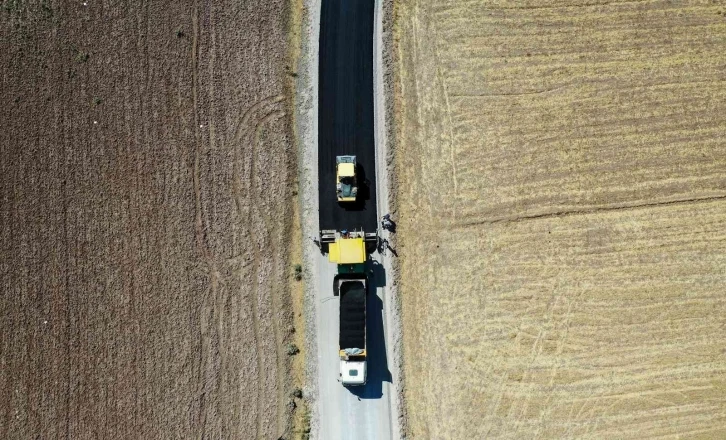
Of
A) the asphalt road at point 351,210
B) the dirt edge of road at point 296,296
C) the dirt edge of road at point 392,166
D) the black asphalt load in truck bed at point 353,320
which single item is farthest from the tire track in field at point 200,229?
the dirt edge of road at point 392,166

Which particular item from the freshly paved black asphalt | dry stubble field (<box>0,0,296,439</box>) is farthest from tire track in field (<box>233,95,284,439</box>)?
the freshly paved black asphalt

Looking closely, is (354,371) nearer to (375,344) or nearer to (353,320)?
(375,344)

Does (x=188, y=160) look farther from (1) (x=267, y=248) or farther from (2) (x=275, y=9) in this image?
(2) (x=275, y=9)

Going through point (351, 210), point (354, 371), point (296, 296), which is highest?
point (351, 210)

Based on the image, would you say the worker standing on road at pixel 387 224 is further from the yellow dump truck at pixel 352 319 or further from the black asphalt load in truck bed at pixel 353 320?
the black asphalt load in truck bed at pixel 353 320

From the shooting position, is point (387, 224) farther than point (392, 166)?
No

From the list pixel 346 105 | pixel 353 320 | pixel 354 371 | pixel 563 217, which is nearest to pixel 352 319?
pixel 353 320
